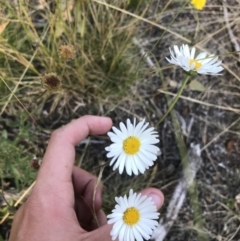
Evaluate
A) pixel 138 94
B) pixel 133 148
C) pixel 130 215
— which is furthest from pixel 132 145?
pixel 138 94

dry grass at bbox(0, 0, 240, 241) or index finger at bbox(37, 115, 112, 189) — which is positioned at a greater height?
dry grass at bbox(0, 0, 240, 241)

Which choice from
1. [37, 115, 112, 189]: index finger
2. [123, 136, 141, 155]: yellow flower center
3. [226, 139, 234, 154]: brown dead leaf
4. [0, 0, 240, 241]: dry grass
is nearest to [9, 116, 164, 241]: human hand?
[37, 115, 112, 189]: index finger

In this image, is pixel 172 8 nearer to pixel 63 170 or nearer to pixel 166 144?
pixel 166 144

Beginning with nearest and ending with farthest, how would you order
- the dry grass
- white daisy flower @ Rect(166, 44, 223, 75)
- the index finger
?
white daisy flower @ Rect(166, 44, 223, 75), the index finger, the dry grass

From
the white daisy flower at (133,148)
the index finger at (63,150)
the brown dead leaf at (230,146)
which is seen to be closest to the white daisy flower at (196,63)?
the white daisy flower at (133,148)

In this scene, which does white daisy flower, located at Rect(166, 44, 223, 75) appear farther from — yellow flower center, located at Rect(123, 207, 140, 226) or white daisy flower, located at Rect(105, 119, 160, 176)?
yellow flower center, located at Rect(123, 207, 140, 226)

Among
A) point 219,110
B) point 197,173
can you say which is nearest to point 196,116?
point 219,110

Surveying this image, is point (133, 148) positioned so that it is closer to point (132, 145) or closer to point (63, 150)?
point (132, 145)
